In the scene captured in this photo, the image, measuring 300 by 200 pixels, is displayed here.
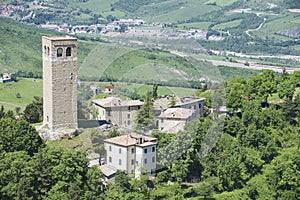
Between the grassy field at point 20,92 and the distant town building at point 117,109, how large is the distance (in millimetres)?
11531

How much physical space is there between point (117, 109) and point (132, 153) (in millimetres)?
1029

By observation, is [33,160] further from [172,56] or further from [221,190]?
[221,190]

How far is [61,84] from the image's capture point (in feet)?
44.1

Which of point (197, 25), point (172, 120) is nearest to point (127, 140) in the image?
point (172, 120)

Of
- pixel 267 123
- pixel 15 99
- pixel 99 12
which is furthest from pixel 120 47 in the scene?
pixel 99 12

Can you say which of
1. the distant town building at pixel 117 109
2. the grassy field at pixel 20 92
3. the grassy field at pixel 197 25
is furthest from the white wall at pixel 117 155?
the grassy field at pixel 197 25

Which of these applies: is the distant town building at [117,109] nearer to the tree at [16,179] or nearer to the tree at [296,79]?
the tree at [16,179]

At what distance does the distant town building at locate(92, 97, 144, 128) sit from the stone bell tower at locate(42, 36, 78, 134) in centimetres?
123

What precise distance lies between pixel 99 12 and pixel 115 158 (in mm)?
47394

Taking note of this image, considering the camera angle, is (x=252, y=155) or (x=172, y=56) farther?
(x=252, y=155)

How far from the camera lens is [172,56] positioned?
11.1 m

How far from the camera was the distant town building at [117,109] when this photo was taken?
971 cm

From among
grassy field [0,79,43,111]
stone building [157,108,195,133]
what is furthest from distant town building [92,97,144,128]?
grassy field [0,79,43,111]

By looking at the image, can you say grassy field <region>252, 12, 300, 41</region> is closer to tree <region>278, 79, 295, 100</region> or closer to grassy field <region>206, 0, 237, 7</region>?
grassy field <region>206, 0, 237, 7</region>
